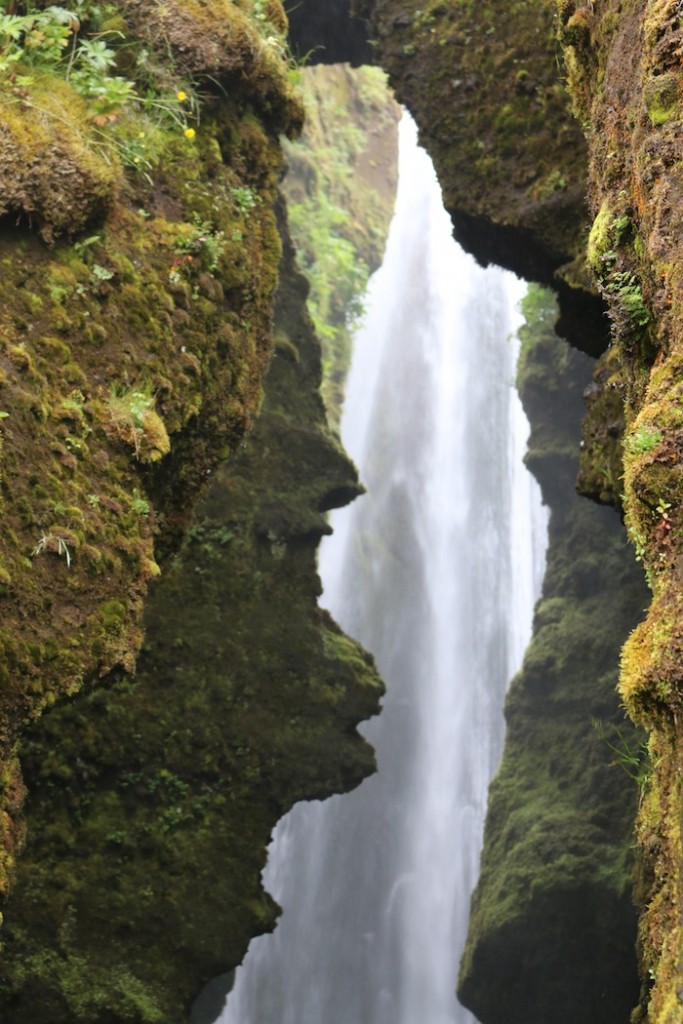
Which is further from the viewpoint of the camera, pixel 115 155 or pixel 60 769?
pixel 60 769

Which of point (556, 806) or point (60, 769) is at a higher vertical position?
point (556, 806)

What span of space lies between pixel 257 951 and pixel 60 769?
10.3 m

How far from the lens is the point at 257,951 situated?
16.8 meters

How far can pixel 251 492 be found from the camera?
10570 millimetres

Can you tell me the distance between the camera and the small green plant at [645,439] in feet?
10.7

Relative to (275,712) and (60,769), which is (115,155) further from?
(275,712)

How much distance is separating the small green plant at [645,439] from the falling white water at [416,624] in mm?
15153

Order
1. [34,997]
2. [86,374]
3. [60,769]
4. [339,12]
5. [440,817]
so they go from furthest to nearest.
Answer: [440,817] → [339,12] → [60,769] → [34,997] → [86,374]

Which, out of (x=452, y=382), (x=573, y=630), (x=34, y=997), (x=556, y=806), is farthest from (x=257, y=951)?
(x=452, y=382)

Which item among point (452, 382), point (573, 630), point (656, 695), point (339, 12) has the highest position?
point (452, 382)

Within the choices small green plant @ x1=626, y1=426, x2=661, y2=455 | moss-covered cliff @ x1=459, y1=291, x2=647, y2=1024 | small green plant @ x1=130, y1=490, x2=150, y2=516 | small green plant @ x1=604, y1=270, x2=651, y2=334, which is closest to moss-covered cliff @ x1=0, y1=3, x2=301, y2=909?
small green plant @ x1=130, y1=490, x2=150, y2=516

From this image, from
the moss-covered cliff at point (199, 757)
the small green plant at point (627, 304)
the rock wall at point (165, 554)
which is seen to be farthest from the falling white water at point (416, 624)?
the small green plant at point (627, 304)

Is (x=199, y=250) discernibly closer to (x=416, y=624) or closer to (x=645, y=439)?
(x=645, y=439)

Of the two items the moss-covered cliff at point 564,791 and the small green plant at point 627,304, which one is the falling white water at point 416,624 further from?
the small green plant at point 627,304
